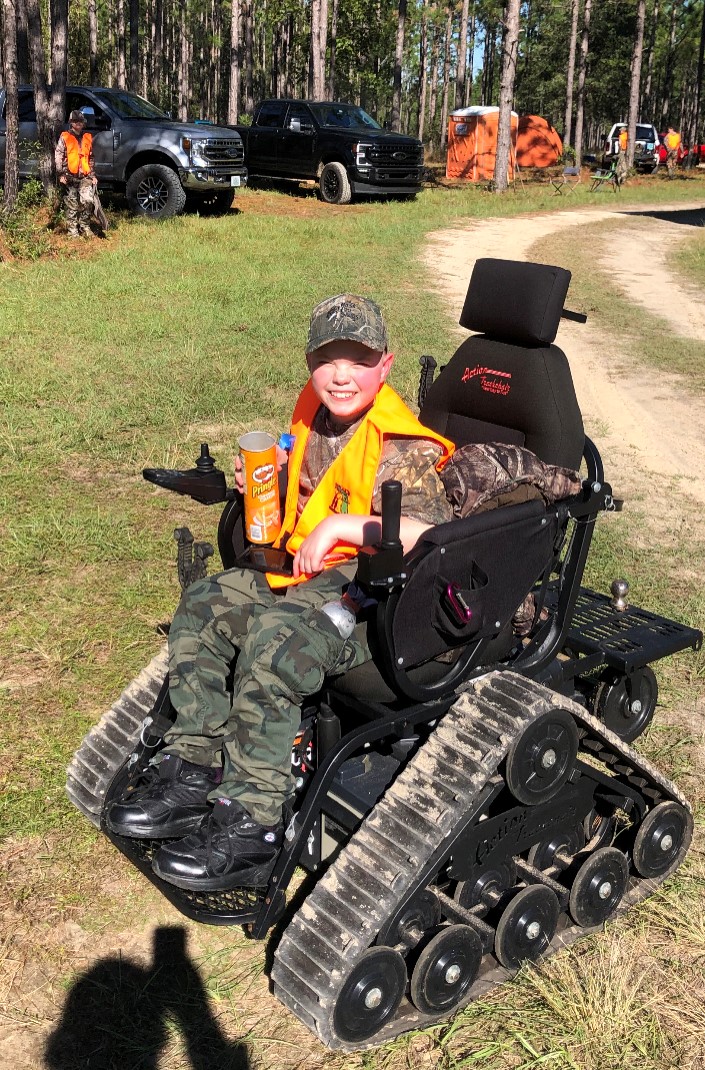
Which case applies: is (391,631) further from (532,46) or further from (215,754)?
(532,46)

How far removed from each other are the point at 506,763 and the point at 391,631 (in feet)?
1.79

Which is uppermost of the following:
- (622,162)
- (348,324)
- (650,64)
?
(650,64)

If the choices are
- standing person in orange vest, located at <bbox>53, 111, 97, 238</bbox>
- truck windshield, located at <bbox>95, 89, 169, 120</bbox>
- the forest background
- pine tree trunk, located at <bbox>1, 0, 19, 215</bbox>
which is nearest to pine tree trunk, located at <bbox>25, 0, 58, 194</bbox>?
pine tree trunk, located at <bbox>1, 0, 19, 215</bbox>

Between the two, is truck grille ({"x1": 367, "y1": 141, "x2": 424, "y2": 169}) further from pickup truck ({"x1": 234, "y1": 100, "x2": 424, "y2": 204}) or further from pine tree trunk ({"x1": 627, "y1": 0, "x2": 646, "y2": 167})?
pine tree trunk ({"x1": 627, "y1": 0, "x2": 646, "y2": 167})

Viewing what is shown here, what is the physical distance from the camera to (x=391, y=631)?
9.24ft

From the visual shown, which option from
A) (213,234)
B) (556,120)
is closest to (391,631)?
(213,234)

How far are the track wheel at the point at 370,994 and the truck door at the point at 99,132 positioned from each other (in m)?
16.3

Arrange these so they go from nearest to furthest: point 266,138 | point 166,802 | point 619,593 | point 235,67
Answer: point 166,802
point 619,593
point 266,138
point 235,67

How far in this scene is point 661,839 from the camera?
135 inches

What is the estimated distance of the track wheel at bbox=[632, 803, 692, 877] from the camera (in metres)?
3.40

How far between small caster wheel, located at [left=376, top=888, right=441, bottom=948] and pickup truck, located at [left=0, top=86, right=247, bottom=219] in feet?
51.6

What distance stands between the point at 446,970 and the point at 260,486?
1.57 meters

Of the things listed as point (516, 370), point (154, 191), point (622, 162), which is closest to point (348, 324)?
point (516, 370)

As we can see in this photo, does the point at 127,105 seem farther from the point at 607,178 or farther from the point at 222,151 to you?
the point at 607,178
